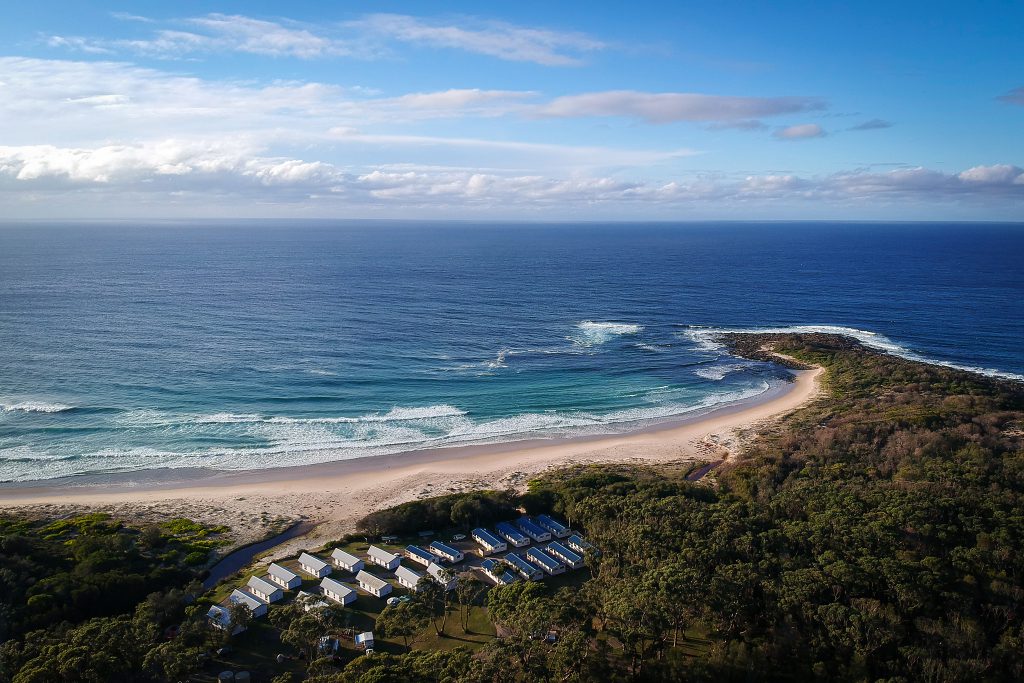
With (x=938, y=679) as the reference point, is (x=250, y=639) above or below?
below

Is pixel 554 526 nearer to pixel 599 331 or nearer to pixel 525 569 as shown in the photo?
pixel 525 569

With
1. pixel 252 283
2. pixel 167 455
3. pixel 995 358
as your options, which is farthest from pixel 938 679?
pixel 252 283

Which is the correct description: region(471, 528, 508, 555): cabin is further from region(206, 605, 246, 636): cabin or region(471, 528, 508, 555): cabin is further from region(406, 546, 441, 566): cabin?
region(206, 605, 246, 636): cabin

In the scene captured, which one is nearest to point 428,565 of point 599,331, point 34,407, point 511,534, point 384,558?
point 384,558

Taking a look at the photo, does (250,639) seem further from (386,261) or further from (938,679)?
(386,261)

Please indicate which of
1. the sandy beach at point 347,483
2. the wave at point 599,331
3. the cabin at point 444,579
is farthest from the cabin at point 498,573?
the wave at point 599,331

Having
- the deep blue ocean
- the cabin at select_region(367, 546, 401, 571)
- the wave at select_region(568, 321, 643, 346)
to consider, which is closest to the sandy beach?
the deep blue ocean
